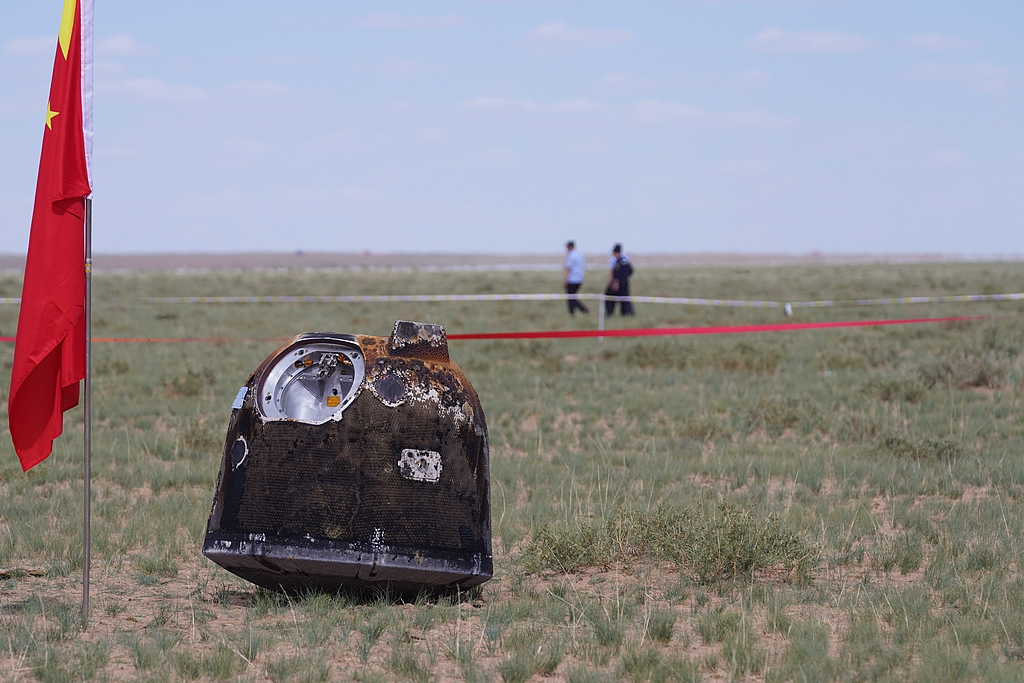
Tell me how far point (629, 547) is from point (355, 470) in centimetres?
199

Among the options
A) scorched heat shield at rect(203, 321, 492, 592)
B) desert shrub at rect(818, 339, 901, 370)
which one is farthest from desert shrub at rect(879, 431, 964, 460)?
desert shrub at rect(818, 339, 901, 370)

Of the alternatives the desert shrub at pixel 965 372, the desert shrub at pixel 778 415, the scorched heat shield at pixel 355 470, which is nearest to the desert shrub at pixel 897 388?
the desert shrub at pixel 965 372

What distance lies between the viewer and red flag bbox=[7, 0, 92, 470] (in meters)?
4.78

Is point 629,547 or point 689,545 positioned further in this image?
point 629,547

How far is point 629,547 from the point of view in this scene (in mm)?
6121

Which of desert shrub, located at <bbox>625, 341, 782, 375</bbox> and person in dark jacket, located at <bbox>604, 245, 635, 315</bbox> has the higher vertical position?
person in dark jacket, located at <bbox>604, 245, 635, 315</bbox>

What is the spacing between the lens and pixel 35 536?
6480 millimetres

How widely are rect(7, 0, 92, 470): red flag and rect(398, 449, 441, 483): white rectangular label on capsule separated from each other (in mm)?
1455

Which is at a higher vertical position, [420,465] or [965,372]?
[420,465]

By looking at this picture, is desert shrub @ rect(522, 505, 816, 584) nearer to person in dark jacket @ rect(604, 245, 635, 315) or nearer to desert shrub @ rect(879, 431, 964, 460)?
desert shrub @ rect(879, 431, 964, 460)

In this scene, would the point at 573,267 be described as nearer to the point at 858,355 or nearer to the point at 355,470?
the point at 858,355

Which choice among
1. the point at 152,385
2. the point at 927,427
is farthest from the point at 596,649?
the point at 152,385

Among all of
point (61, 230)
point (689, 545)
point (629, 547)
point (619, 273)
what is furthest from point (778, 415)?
point (619, 273)

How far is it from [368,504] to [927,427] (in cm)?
707
